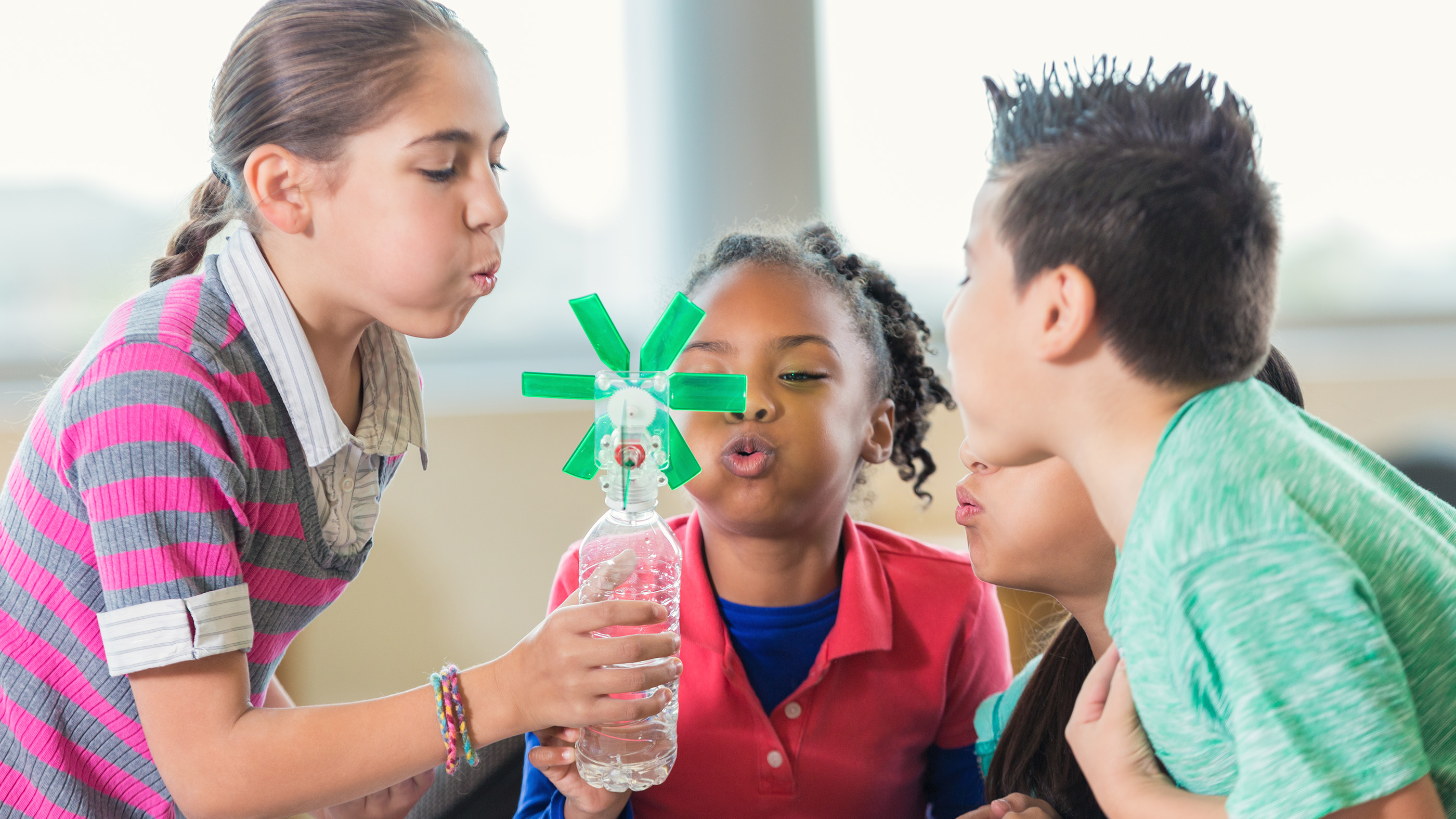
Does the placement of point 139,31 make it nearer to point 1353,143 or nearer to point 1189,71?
point 1189,71

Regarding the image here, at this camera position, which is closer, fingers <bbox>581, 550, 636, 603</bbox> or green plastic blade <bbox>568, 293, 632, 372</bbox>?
green plastic blade <bbox>568, 293, 632, 372</bbox>

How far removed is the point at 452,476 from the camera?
223 centimetres

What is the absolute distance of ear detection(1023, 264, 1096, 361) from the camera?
64 centimetres

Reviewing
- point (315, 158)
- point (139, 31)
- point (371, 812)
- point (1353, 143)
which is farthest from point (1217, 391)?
point (1353, 143)

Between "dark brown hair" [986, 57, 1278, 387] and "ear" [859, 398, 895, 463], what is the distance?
64 cm

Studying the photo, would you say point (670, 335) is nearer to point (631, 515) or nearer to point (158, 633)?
point (631, 515)

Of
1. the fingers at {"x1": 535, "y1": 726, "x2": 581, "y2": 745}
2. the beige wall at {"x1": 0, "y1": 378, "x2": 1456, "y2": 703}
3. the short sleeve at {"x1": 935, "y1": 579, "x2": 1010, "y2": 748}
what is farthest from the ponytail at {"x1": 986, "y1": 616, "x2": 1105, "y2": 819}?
the beige wall at {"x1": 0, "y1": 378, "x2": 1456, "y2": 703}

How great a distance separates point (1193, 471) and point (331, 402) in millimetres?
713

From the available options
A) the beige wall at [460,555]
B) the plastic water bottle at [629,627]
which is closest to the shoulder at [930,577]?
the plastic water bottle at [629,627]

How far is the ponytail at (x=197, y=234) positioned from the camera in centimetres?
106

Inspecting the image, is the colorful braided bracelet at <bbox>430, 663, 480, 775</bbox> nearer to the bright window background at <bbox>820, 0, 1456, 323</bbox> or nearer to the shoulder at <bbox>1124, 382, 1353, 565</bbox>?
the shoulder at <bbox>1124, 382, 1353, 565</bbox>

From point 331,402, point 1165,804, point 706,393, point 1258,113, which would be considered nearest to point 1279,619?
point 1165,804

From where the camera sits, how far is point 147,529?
790 millimetres

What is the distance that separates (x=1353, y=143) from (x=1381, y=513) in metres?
2.45
